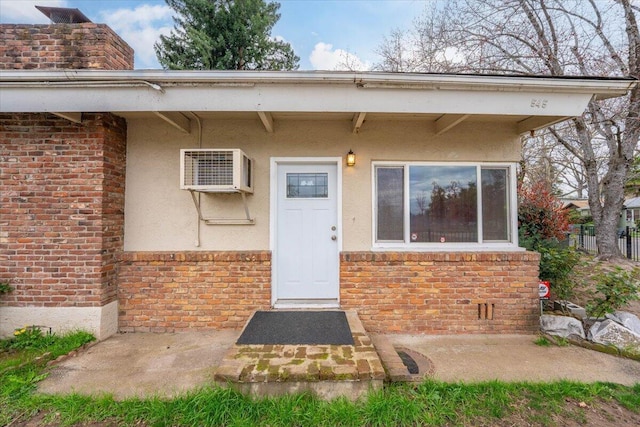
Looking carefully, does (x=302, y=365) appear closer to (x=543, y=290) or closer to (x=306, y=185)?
(x=306, y=185)

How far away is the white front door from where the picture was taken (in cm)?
390

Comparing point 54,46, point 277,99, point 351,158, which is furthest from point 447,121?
point 54,46

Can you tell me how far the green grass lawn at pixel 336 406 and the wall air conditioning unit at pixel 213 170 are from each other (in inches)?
82.7

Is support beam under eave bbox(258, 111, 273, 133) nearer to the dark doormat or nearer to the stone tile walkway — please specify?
the dark doormat

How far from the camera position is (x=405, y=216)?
387 cm

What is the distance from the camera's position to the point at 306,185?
3971mm

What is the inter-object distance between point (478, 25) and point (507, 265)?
22.5ft

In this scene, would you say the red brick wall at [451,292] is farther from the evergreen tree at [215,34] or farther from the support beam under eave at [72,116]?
the evergreen tree at [215,34]

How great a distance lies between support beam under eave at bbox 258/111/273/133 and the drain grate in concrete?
311 cm

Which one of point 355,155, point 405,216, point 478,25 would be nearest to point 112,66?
point 355,155

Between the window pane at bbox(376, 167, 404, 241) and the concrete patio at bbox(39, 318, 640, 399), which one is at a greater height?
the window pane at bbox(376, 167, 404, 241)

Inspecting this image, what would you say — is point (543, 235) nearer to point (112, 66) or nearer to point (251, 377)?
point (251, 377)

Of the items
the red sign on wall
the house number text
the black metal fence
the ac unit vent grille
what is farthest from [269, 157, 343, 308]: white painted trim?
the black metal fence

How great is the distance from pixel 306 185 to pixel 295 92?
1.29 meters
